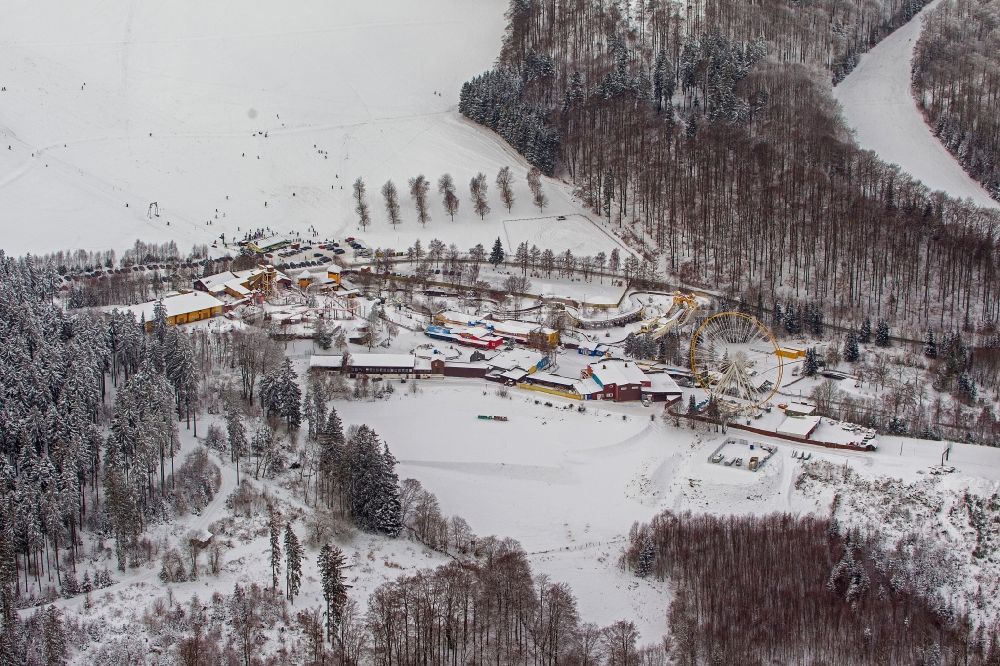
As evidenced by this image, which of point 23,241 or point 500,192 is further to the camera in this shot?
point 500,192

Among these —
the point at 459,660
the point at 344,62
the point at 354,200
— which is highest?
the point at 344,62

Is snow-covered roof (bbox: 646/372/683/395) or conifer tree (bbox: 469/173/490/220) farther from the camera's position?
conifer tree (bbox: 469/173/490/220)

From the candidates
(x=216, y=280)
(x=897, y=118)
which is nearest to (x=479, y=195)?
(x=216, y=280)

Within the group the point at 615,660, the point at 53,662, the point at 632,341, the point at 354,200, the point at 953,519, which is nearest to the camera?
the point at 53,662

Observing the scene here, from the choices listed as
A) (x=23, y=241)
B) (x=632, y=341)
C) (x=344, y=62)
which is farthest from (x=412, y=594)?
(x=344, y=62)

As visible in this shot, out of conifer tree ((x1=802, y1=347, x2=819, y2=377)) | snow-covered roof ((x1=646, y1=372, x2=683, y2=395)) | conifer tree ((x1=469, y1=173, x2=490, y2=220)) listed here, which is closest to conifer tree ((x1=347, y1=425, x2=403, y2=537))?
snow-covered roof ((x1=646, y1=372, x2=683, y2=395))

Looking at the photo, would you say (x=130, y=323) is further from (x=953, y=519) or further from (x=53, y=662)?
(x=953, y=519)

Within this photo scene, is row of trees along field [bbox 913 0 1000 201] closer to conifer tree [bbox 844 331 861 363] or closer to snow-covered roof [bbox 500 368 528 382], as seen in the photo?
conifer tree [bbox 844 331 861 363]

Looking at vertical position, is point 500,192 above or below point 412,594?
above
